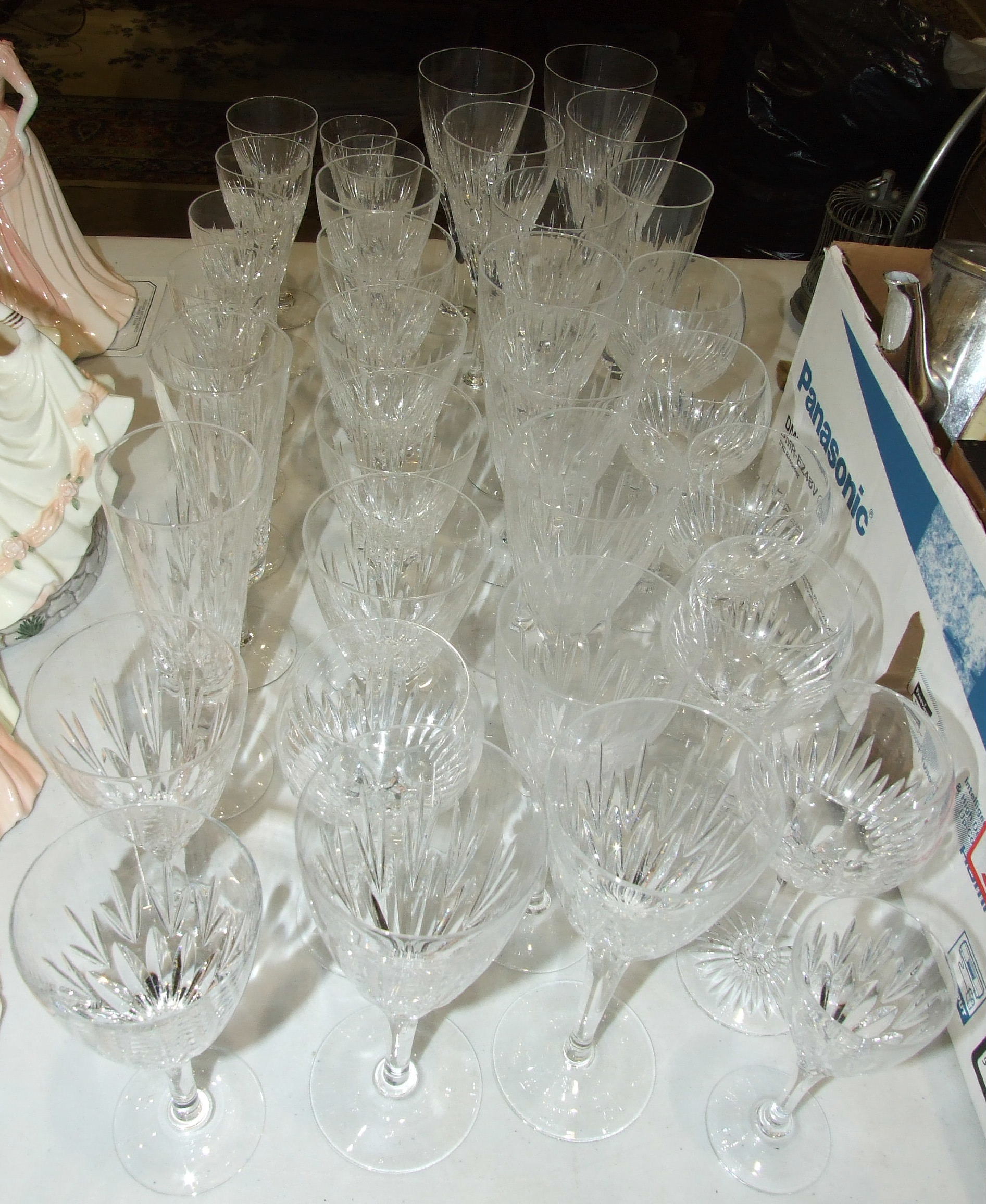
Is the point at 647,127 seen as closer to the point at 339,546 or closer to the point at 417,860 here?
the point at 339,546

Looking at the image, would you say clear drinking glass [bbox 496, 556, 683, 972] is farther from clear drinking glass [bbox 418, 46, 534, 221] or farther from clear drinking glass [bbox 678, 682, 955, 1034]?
clear drinking glass [bbox 418, 46, 534, 221]

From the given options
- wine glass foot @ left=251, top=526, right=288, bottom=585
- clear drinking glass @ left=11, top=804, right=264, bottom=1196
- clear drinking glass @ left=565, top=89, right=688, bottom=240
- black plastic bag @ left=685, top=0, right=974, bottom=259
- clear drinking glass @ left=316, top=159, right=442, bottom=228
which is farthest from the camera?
black plastic bag @ left=685, top=0, right=974, bottom=259

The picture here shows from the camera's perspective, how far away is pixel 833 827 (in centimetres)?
60

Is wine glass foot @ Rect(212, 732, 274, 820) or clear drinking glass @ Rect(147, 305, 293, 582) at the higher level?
clear drinking glass @ Rect(147, 305, 293, 582)

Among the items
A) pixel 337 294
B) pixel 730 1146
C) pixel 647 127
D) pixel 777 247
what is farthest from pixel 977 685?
pixel 777 247

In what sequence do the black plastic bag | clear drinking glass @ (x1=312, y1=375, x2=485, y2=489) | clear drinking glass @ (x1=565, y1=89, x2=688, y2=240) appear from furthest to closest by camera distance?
the black plastic bag → clear drinking glass @ (x1=565, y1=89, x2=688, y2=240) → clear drinking glass @ (x1=312, y1=375, x2=485, y2=489)

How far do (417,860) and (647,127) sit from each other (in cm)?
94

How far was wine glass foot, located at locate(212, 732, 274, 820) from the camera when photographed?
65 cm

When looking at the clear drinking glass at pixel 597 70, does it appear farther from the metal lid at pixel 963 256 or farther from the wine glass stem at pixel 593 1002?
the wine glass stem at pixel 593 1002

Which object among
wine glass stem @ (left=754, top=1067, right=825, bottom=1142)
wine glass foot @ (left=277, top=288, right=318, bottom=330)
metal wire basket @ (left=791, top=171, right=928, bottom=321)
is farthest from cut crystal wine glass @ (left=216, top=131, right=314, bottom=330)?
wine glass stem @ (left=754, top=1067, right=825, bottom=1142)

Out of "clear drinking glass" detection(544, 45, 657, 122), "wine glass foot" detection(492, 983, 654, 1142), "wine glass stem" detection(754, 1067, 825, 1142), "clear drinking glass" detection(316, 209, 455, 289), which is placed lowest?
"wine glass foot" detection(492, 983, 654, 1142)

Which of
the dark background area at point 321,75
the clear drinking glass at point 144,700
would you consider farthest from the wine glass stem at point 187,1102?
the dark background area at point 321,75

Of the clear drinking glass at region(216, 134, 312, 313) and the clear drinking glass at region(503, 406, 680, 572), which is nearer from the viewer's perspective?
the clear drinking glass at region(503, 406, 680, 572)

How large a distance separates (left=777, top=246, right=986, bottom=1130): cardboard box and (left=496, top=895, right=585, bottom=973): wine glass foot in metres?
0.22
